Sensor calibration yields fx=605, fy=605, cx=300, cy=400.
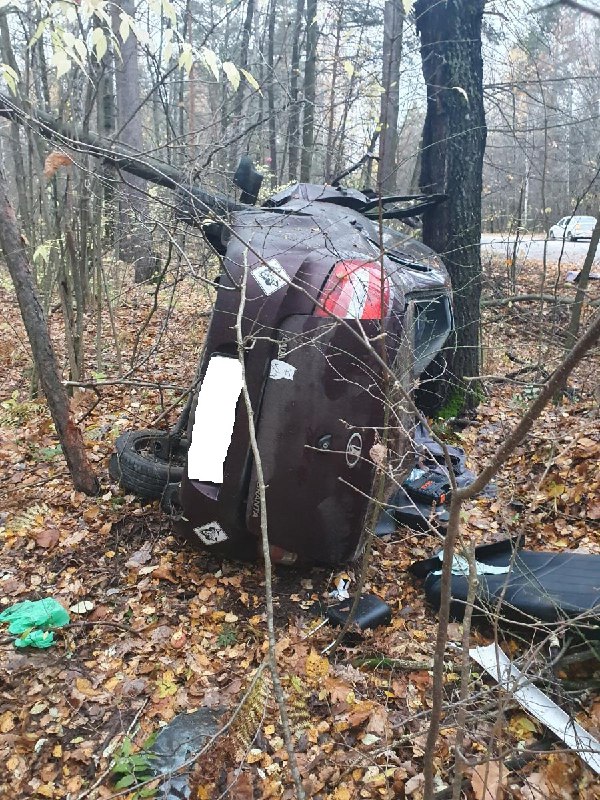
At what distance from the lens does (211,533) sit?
340cm

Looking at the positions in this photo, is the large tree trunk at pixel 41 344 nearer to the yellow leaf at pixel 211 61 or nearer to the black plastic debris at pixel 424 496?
the yellow leaf at pixel 211 61

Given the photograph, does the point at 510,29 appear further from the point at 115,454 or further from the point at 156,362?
the point at 115,454

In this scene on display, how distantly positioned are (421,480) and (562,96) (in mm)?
7235

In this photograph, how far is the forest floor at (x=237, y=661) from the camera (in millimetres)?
2443

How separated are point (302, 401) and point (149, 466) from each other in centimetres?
157

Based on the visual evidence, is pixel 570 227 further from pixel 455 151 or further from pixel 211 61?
pixel 211 61

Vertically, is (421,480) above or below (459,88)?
below

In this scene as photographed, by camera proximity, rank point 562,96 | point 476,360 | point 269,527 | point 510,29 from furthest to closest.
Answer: point 562,96 < point 510,29 < point 476,360 < point 269,527

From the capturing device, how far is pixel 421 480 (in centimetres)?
448

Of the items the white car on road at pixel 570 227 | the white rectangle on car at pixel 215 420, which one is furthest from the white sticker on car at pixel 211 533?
the white car on road at pixel 570 227

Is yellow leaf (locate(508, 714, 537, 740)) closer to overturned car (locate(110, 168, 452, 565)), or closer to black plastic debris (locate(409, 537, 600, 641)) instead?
black plastic debris (locate(409, 537, 600, 641))

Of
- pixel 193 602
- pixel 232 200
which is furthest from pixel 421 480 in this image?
pixel 232 200

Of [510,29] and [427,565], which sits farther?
[510,29]

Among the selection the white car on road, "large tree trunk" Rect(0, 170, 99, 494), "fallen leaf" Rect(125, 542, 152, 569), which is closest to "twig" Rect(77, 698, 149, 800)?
"fallen leaf" Rect(125, 542, 152, 569)
